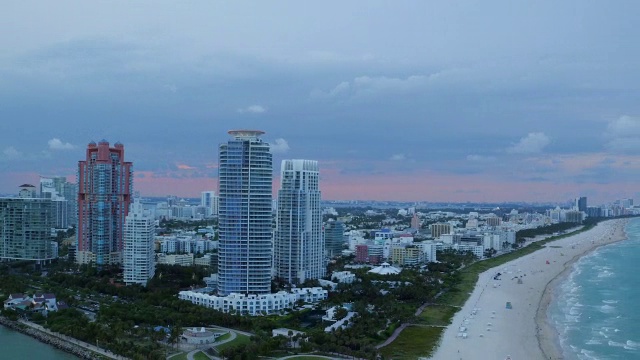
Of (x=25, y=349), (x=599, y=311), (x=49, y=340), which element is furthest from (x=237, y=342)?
(x=599, y=311)

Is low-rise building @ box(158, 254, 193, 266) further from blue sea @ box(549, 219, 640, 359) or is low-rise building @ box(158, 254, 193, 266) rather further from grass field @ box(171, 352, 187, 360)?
blue sea @ box(549, 219, 640, 359)

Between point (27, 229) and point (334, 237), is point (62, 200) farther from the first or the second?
point (334, 237)

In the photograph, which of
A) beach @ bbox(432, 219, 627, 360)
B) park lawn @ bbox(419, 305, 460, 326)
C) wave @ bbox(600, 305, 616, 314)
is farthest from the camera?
wave @ bbox(600, 305, 616, 314)

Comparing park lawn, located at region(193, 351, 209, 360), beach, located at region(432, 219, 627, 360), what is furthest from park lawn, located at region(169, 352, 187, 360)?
beach, located at region(432, 219, 627, 360)

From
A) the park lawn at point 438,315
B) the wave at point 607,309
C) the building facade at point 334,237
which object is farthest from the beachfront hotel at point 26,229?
the wave at point 607,309

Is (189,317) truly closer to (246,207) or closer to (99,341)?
(99,341)
